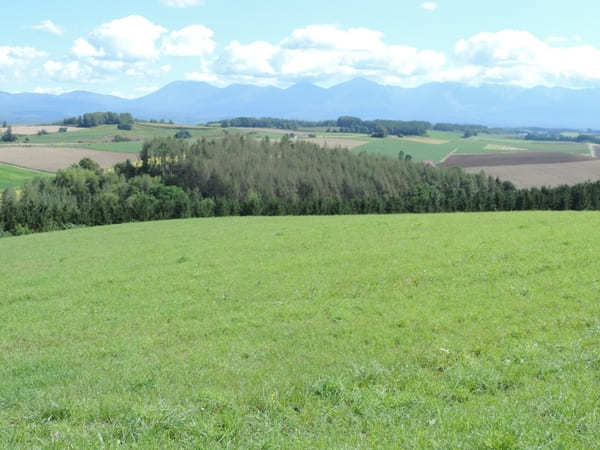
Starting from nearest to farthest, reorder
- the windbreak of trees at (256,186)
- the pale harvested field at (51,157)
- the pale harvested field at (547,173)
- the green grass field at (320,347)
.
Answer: the green grass field at (320,347) < the windbreak of trees at (256,186) < the pale harvested field at (547,173) < the pale harvested field at (51,157)

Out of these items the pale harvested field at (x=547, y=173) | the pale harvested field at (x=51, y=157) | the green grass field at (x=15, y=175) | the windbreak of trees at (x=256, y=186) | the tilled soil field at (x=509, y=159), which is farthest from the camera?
the tilled soil field at (x=509, y=159)

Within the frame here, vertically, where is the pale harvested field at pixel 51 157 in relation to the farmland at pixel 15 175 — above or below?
above

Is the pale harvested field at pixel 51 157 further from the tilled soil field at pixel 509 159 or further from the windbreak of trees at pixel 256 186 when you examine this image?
the tilled soil field at pixel 509 159

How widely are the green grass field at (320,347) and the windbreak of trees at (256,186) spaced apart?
51171 millimetres

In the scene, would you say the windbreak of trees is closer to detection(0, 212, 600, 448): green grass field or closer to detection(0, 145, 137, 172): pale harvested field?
detection(0, 145, 137, 172): pale harvested field

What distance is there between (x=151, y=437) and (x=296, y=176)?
10743 centimetres

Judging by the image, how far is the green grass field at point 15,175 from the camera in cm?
12249

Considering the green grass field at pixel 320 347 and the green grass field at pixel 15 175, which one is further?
the green grass field at pixel 15 175

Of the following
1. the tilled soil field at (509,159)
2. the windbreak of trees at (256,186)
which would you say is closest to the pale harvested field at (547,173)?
the tilled soil field at (509,159)

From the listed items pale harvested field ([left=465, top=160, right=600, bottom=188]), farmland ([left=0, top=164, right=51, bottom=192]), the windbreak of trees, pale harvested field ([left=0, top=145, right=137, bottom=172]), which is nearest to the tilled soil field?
pale harvested field ([left=465, top=160, right=600, bottom=188])

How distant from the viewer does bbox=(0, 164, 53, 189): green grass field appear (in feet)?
402

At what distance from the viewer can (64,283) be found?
73.9ft

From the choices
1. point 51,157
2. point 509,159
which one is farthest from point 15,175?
point 509,159

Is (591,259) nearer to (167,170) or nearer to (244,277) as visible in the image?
(244,277)
